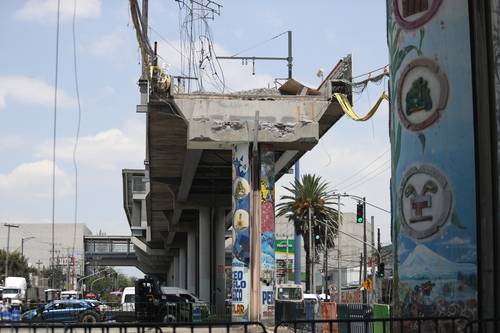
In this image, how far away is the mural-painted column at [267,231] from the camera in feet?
111

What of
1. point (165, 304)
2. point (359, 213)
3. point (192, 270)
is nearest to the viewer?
point (165, 304)

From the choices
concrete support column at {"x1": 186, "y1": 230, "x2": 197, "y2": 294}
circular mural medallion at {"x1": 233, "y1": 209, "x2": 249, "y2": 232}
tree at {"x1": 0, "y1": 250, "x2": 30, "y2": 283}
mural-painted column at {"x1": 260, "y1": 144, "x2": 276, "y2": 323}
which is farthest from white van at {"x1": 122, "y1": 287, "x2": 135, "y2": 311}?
tree at {"x1": 0, "y1": 250, "x2": 30, "y2": 283}

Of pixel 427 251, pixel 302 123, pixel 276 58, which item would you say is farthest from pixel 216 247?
pixel 427 251

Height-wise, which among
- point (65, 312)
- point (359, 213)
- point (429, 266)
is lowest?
point (65, 312)

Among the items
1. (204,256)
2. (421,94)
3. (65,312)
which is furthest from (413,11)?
(204,256)

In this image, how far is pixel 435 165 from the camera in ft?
47.2

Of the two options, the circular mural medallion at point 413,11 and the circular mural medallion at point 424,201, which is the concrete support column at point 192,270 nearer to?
the circular mural medallion at point 424,201

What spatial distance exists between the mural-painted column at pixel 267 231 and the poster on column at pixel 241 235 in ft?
2.30

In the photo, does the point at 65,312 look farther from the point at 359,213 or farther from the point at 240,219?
the point at 359,213

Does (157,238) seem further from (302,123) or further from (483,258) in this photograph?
(483,258)

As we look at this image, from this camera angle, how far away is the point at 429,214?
14375 mm

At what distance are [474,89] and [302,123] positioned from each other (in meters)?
20.6

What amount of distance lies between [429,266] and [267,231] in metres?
20.6

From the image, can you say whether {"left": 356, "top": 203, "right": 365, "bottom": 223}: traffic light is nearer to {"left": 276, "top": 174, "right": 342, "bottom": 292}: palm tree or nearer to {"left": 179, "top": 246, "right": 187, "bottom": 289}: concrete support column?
{"left": 276, "top": 174, "right": 342, "bottom": 292}: palm tree
